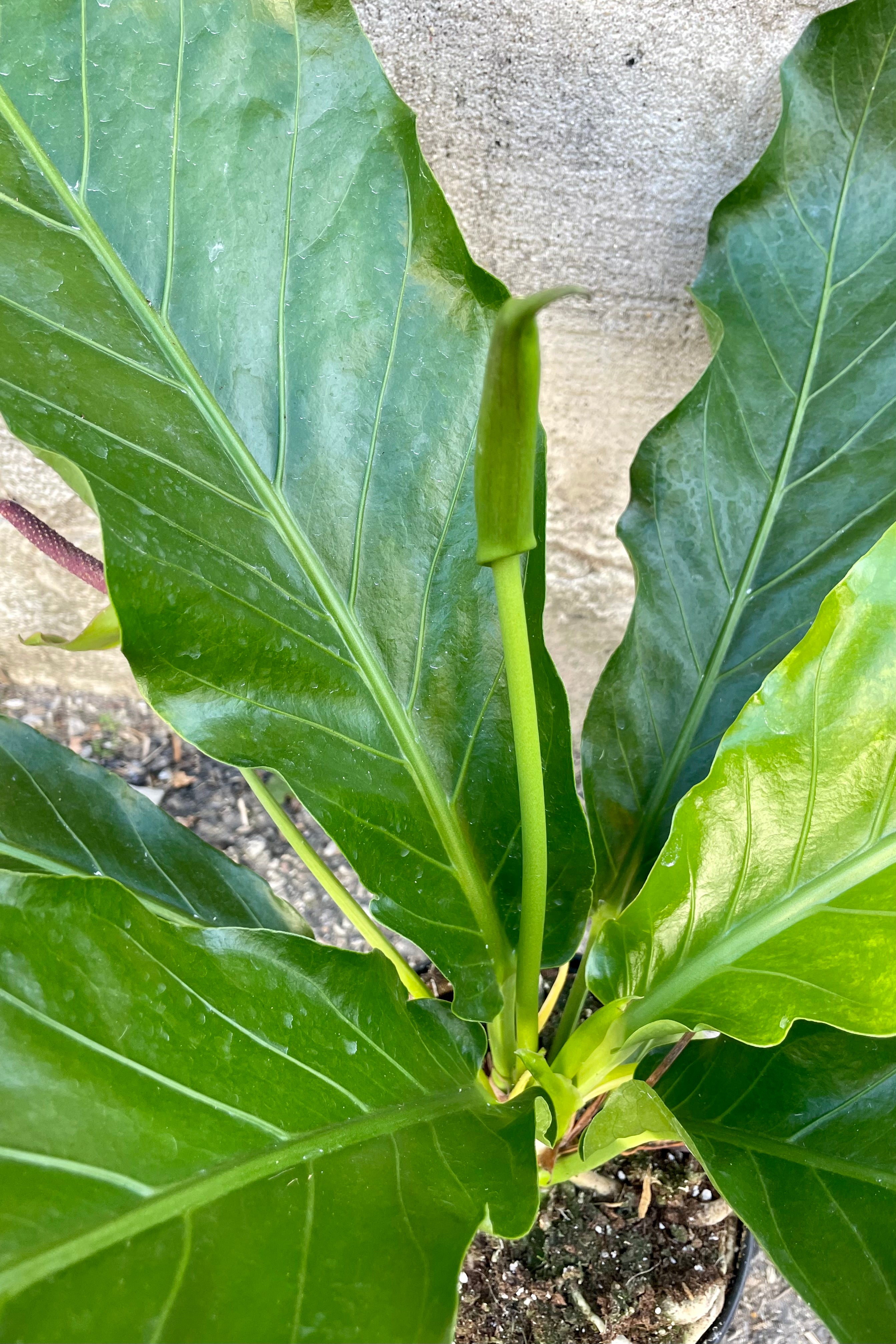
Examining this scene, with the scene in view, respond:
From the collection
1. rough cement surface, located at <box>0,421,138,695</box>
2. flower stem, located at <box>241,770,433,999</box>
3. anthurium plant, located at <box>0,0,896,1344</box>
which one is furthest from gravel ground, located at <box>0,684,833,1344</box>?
anthurium plant, located at <box>0,0,896,1344</box>

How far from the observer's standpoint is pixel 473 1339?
2.08ft

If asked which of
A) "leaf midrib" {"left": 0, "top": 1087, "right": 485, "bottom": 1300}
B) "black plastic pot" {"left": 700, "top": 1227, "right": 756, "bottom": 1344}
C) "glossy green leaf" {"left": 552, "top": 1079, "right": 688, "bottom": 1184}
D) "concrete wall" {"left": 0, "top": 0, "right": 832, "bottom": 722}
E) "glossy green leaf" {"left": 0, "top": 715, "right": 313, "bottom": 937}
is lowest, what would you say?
"black plastic pot" {"left": 700, "top": 1227, "right": 756, "bottom": 1344}

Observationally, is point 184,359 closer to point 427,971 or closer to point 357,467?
point 357,467

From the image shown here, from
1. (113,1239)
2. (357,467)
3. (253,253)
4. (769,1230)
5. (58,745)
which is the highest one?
(253,253)

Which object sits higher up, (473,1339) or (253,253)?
(253,253)

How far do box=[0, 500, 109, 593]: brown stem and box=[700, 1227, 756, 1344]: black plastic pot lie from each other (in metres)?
0.64

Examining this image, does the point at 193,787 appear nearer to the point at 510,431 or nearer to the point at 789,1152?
the point at 789,1152

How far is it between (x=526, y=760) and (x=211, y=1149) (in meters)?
0.20

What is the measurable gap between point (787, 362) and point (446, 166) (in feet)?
1.02

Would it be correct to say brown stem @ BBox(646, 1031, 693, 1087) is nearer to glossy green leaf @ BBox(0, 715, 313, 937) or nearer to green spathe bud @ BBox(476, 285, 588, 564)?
glossy green leaf @ BBox(0, 715, 313, 937)

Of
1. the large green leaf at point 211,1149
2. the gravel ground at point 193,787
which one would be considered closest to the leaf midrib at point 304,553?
the large green leaf at point 211,1149

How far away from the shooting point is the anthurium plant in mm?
356

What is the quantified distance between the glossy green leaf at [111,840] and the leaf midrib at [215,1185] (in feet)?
0.60

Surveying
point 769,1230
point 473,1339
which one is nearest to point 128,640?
point 769,1230
